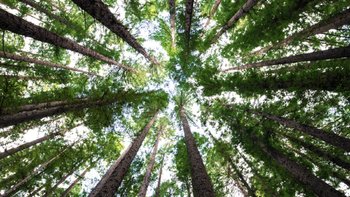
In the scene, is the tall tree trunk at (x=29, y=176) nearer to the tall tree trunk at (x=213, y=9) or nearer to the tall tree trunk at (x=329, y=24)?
the tall tree trunk at (x=213, y=9)

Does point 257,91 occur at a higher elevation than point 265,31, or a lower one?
lower

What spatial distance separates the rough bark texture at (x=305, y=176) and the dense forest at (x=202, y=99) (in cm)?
4

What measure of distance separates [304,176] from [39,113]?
891 cm

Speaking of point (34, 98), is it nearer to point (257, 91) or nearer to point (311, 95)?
point (257, 91)

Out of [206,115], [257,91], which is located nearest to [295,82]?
[257,91]

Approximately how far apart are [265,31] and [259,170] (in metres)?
6.56

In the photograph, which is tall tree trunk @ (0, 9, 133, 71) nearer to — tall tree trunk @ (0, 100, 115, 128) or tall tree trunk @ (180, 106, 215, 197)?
tall tree trunk @ (0, 100, 115, 128)

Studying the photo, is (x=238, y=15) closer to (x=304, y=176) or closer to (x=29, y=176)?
(x=304, y=176)

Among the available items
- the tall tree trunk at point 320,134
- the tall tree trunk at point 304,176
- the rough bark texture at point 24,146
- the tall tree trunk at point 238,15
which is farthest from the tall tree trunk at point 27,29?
the tall tree trunk at point 304,176

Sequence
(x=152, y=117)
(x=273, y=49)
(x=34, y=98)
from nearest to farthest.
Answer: (x=34, y=98) → (x=273, y=49) → (x=152, y=117)

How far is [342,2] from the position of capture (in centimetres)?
900

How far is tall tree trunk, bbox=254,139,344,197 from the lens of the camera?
23.0 ft

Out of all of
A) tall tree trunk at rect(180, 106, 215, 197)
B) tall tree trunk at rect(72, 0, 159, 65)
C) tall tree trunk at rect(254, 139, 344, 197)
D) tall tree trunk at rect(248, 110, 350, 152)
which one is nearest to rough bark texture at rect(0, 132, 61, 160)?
tall tree trunk at rect(72, 0, 159, 65)

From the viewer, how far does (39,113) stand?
8586mm
